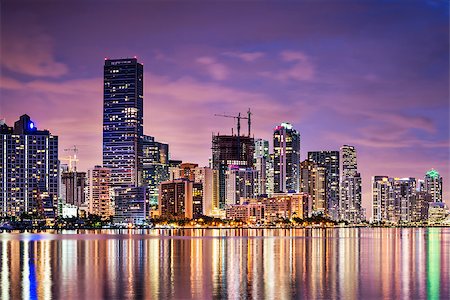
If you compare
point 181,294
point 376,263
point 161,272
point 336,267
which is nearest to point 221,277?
point 161,272

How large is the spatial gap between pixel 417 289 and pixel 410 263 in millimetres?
28965

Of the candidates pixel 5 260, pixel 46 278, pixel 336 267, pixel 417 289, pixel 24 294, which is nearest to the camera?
pixel 24 294

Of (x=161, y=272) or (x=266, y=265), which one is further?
(x=266, y=265)

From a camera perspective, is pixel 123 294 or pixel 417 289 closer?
pixel 123 294

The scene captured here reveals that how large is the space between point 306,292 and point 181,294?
8.70 metres

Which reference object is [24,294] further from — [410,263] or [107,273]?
[410,263]

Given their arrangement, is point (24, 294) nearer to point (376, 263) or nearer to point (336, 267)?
point (336, 267)

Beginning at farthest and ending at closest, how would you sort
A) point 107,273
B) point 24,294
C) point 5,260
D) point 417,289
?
point 5,260
point 107,273
point 417,289
point 24,294

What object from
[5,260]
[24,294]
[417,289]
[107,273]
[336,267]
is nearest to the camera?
[24,294]

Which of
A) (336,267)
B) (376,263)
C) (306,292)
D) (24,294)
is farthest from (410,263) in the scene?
(24,294)

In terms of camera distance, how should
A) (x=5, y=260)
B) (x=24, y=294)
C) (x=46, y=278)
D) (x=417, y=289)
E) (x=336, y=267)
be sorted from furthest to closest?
(x=5, y=260) < (x=336, y=267) < (x=46, y=278) < (x=417, y=289) < (x=24, y=294)

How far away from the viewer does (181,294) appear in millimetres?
49844

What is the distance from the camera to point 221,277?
6150cm

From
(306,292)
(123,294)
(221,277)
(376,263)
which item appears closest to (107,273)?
(221,277)
